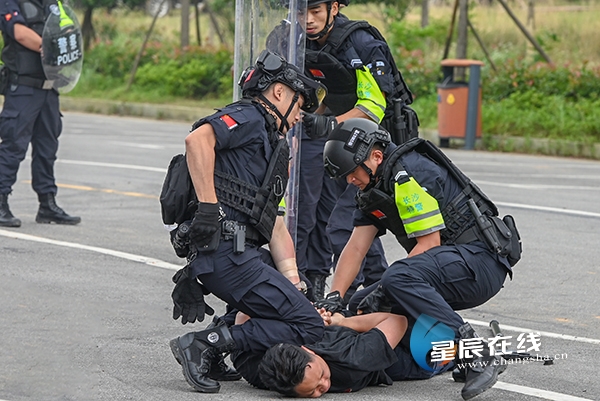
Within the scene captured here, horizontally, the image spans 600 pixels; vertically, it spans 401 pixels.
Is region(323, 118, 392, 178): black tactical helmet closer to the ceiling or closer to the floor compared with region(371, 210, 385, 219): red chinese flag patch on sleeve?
closer to the ceiling

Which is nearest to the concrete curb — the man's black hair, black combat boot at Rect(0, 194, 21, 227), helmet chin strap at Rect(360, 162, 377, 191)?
black combat boot at Rect(0, 194, 21, 227)

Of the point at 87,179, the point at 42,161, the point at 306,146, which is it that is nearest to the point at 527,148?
the point at 87,179

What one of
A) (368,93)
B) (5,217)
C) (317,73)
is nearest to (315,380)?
(368,93)

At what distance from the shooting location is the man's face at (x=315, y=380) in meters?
4.75

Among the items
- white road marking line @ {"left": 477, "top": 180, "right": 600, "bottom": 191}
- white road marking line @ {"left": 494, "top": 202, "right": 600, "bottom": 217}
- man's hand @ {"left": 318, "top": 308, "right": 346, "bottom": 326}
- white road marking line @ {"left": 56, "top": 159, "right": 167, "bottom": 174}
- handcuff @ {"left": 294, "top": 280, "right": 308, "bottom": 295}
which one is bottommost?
white road marking line @ {"left": 56, "top": 159, "right": 167, "bottom": 174}

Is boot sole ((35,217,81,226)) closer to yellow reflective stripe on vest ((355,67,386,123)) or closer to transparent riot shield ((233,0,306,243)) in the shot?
transparent riot shield ((233,0,306,243))

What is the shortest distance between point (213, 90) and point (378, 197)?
19.6 metres

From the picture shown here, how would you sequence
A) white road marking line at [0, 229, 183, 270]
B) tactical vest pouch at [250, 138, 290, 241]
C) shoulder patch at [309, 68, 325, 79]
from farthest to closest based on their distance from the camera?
1. white road marking line at [0, 229, 183, 270]
2. shoulder patch at [309, 68, 325, 79]
3. tactical vest pouch at [250, 138, 290, 241]

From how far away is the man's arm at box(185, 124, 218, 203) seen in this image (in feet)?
15.9

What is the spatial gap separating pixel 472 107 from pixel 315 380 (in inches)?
525

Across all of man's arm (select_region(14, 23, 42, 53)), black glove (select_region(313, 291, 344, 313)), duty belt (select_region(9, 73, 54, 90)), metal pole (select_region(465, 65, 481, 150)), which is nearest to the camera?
black glove (select_region(313, 291, 344, 313))

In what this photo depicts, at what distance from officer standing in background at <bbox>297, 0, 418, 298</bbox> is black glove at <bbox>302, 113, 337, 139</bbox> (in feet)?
0.81

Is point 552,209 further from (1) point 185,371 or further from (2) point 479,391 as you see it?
(1) point 185,371

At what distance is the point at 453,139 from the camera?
18.2 metres
